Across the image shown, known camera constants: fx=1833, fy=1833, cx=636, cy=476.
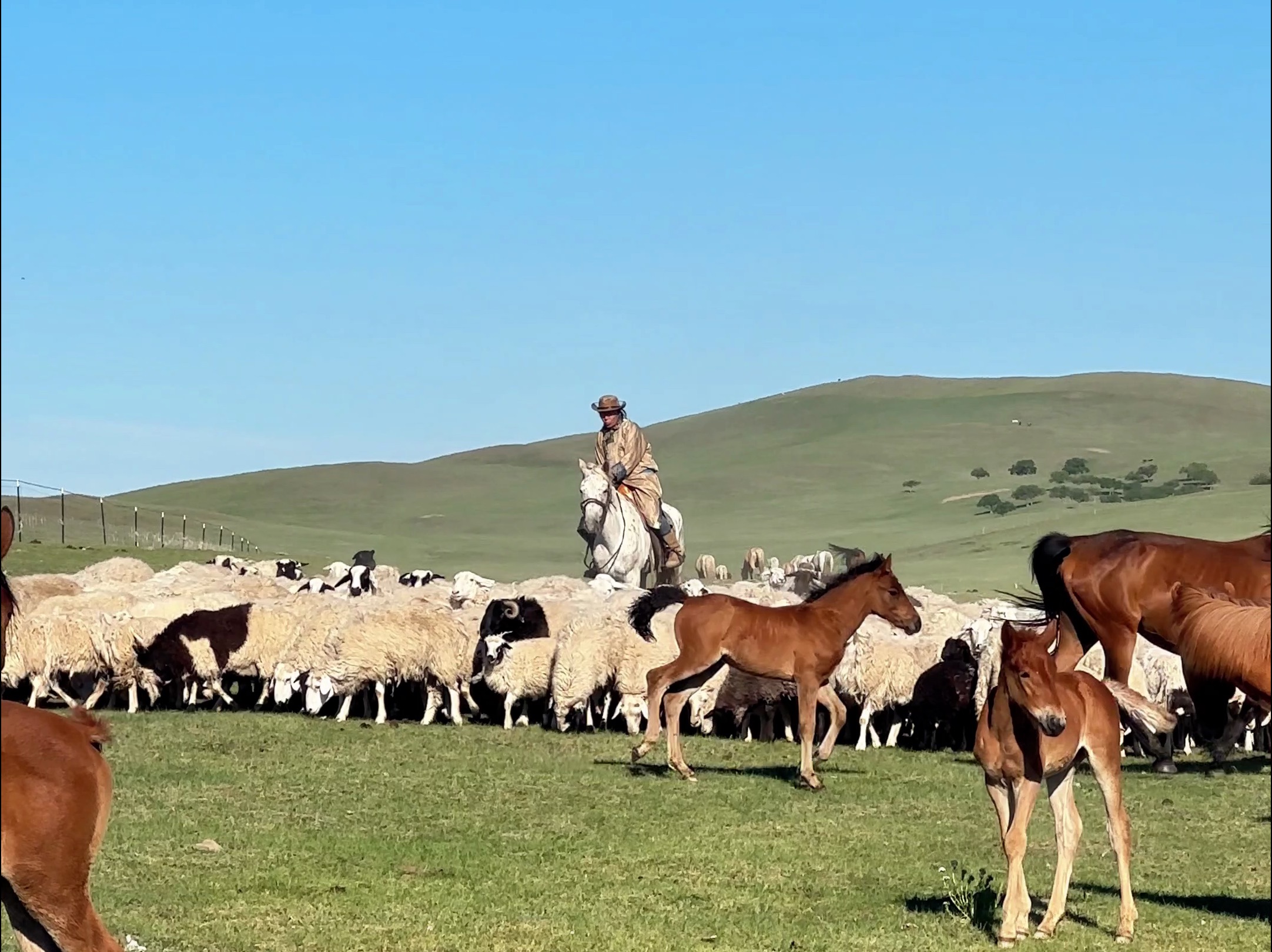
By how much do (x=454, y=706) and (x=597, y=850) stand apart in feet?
23.2

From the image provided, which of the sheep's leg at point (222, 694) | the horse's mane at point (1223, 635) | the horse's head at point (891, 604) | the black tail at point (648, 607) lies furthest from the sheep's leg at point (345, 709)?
the horse's mane at point (1223, 635)

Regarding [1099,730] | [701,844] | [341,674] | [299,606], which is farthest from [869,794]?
[299,606]

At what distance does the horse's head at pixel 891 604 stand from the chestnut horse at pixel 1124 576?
2579 millimetres

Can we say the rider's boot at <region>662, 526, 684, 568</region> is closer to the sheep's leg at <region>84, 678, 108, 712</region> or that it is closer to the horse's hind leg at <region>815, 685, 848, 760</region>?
the sheep's leg at <region>84, 678, 108, 712</region>

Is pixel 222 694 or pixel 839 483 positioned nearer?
pixel 222 694

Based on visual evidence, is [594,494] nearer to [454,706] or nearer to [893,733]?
[454,706]

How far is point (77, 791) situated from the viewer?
18.9 feet

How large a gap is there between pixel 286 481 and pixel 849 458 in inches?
1122

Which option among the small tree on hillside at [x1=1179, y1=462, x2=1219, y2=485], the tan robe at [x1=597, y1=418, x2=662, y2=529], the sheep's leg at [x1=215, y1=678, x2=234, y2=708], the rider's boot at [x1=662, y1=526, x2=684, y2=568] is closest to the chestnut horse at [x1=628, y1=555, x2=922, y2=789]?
the sheep's leg at [x1=215, y1=678, x2=234, y2=708]

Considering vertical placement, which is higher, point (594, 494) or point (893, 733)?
point (594, 494)

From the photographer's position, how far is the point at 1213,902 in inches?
371

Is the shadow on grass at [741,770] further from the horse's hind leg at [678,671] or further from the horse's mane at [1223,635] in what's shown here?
the horse's mane at [1223,635]

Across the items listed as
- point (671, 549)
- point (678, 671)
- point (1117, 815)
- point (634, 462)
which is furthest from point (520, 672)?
point (1117, 815)

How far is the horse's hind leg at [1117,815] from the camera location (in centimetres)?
835
